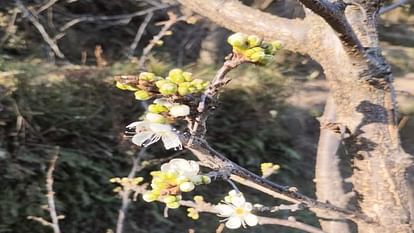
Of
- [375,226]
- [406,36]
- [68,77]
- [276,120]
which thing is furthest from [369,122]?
[406,36]

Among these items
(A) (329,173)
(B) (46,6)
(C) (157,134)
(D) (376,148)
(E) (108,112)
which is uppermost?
(C) (157,134)

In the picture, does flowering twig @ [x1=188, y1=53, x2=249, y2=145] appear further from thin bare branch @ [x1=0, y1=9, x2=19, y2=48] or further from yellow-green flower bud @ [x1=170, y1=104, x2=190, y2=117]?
thin bare branch @ [x1=0, y1=9, x2=19, y2=48]

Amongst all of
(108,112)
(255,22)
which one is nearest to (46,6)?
(108,112)

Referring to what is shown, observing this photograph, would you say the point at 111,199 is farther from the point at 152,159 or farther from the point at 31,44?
the point at 31,44

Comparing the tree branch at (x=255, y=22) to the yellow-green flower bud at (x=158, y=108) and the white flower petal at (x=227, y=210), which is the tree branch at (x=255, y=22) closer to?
the white flower petal at (x=227, y=210)

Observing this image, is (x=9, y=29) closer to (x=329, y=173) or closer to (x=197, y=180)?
(x=329, y=173)
